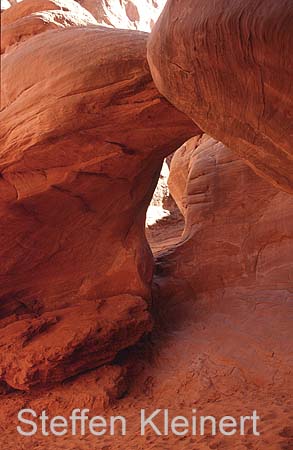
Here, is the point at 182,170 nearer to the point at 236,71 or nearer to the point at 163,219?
the point at 163,219

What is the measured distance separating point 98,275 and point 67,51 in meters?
2.71

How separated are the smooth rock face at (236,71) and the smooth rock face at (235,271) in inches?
83.5

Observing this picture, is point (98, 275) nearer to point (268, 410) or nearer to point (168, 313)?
point (168, 313)

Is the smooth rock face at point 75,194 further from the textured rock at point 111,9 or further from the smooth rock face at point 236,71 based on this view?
the textured rock at point 111,9

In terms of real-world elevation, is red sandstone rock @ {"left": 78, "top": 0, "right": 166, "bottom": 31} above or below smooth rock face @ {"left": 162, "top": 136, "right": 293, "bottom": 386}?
above

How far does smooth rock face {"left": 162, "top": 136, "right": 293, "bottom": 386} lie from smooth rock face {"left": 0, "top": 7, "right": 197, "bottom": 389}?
68 centimetres

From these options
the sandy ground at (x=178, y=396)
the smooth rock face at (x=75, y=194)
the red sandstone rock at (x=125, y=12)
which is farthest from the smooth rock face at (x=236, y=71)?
the red sandstone rock at (x=125, y=12)

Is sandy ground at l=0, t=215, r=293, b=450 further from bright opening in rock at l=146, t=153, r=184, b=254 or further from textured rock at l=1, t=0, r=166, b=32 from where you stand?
textured rock at l=1, t=0, r=166, b=32

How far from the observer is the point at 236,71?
2459 mm

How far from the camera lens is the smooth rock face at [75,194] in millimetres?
3801

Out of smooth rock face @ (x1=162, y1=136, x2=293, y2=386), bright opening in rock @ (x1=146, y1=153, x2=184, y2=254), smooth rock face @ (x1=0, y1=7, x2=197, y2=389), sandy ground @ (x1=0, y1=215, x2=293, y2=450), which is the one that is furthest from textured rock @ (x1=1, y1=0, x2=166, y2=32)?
sandy ground @ (x1=0, y1=215, x2=293, y2=450)

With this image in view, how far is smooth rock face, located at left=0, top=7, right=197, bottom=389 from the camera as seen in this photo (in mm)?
3801

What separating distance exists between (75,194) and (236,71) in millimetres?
2895

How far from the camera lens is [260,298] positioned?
4988mm
